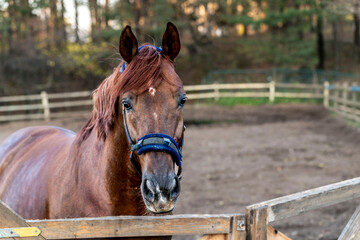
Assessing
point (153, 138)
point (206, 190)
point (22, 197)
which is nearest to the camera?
point (153, 138)

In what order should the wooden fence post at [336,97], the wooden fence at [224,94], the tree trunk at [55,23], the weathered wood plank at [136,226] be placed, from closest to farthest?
the weathered wood plank at [136,226], the wooden fence post at [336,97], the wooden fence at [224,94], the tree trunk at [55,23]

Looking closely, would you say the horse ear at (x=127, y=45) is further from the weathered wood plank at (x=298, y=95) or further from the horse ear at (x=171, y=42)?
the weathered wood plank at (x=298, y=95)

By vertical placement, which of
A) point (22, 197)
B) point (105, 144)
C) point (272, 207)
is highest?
point (105, 144)

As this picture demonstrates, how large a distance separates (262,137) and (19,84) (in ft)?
44.1

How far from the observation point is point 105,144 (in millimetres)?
2189

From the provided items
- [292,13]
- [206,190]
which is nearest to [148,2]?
[292,13]

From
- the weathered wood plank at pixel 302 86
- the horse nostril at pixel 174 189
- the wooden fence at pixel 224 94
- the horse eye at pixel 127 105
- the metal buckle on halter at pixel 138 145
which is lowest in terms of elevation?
the wooden fence at pixel 224 94

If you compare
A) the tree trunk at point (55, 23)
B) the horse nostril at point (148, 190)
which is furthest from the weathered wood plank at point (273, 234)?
the tree trunk at point (55, 23)

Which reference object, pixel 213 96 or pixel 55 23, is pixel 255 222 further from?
pixel 55 23

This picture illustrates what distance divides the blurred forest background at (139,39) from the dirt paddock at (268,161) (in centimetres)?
578

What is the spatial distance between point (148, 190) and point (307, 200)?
0.86m

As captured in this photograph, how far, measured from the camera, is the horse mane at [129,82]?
1.92m

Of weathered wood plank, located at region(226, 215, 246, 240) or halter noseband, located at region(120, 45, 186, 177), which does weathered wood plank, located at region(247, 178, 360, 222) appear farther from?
halter noseband, located at region(120, 45, 186, 177)

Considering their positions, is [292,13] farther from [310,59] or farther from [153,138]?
[153,138]
